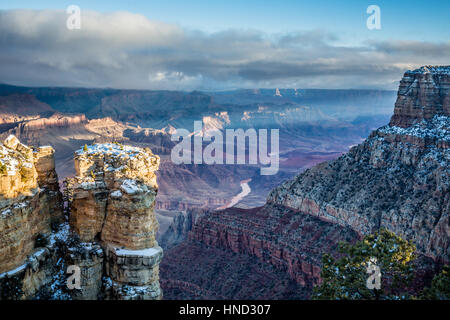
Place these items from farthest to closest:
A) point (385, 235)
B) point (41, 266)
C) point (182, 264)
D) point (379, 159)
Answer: point (182, 264) < point (379, 159) < point (385, 235) < point (41, 266)

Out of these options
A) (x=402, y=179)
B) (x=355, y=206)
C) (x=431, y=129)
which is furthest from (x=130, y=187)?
(x=431, y=129)

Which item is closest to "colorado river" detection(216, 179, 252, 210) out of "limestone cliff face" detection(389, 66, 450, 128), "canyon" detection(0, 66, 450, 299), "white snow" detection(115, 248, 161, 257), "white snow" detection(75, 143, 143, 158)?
"canyon" detection(0, 66, 450, 299)

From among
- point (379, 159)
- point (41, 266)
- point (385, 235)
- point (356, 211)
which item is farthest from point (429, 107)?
point (41, 266)

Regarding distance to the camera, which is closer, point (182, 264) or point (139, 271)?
point (139, 271)

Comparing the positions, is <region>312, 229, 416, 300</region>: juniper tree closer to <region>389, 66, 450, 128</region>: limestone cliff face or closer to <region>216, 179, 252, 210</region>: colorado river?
<region>389, 66, 450, 128</region>: limestone cliff face

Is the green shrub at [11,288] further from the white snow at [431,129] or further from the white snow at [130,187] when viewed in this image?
the white snow at [431,129]

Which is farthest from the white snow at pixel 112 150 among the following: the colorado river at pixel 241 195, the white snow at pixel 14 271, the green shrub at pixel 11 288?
the colorado river at pixel 241 195

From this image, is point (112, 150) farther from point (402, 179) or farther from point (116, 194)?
point (402, 179)
